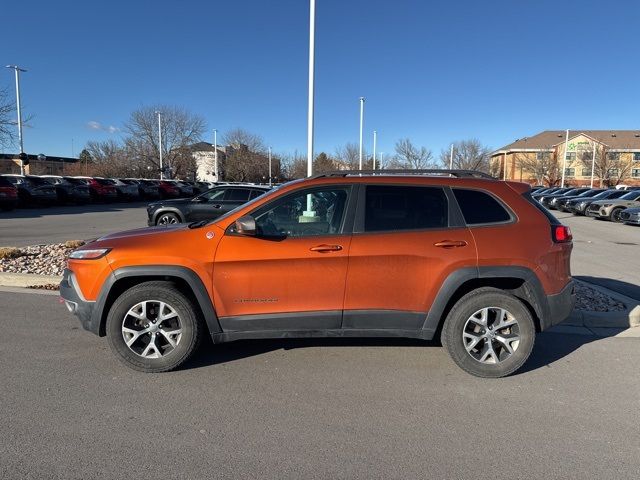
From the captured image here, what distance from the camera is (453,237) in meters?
3.91

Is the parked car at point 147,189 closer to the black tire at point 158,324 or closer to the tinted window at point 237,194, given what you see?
the tinted window at point 237,194

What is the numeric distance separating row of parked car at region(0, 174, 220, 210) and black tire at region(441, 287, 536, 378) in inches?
845

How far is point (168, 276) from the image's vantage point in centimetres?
389

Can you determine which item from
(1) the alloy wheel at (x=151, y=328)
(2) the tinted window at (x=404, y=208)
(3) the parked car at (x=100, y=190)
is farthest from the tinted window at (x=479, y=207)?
(3) the parked car at (x=100, y=190)

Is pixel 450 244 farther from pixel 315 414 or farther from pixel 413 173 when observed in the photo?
pixel 315 414

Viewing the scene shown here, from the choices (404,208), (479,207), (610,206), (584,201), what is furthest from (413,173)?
(584,201)

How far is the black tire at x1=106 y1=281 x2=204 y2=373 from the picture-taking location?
3875 mm

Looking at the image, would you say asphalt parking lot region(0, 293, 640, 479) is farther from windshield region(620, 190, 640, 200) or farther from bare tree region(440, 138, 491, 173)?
bare tree region(440, 138, 491, 173)

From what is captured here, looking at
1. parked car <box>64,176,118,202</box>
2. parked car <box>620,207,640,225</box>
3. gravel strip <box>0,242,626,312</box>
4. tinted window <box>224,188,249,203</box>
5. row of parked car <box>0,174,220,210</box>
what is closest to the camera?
gravel strip <box>0,242,626,312</box>

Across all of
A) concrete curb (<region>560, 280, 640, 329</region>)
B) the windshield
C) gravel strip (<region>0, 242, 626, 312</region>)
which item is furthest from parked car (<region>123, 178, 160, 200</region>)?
concrete curb (<region>560, 280, 640, 329</region>)

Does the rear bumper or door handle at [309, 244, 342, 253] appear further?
the rear bumper

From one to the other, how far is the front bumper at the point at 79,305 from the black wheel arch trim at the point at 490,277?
9.59ft

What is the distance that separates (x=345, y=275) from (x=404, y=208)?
82cm

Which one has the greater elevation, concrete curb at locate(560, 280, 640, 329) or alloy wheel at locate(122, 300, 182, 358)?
alloy wheel at locate(122, 300, 182, 358)
